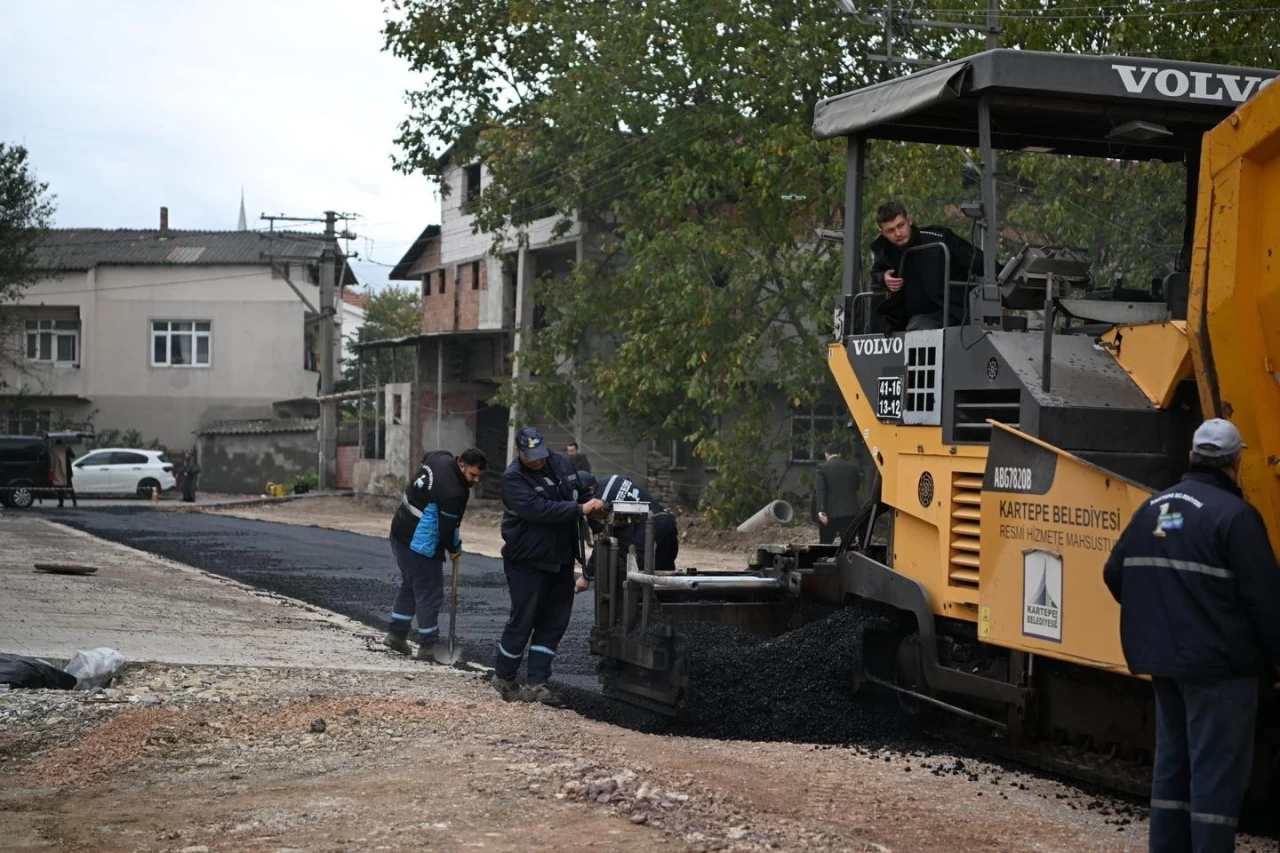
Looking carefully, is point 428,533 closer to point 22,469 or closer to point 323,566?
point 323,566

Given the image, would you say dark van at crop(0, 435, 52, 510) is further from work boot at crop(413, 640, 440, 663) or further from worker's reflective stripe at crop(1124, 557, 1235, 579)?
worker's reflective stripe at crop(1124, 557, 1235, 579)

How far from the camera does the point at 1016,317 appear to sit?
7309mm

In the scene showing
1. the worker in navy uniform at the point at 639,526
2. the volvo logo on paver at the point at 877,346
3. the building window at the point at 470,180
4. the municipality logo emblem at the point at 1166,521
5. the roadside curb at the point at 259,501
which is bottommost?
the roadside curb at the point at 259,501

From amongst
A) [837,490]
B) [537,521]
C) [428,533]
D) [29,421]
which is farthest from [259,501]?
[537,521]

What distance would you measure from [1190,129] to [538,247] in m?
29.6

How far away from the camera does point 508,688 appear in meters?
10.0

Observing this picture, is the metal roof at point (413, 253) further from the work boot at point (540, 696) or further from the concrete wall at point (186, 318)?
the work boot at point (540, 696)

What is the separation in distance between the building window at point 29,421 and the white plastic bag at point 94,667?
49434 millimetres

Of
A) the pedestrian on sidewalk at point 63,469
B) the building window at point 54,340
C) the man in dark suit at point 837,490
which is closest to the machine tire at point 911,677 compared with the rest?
the man in dark suit at point 837,490

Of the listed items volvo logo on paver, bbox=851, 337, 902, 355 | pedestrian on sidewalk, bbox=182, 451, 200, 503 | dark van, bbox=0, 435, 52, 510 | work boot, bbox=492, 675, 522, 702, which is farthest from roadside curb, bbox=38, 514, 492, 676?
pedestrian on sidewalk, bbox=182, 451, 200, 503

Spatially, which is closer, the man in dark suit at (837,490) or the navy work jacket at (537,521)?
the navy work jacket at (537,521)

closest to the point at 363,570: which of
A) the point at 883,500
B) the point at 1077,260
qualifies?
the point at 883,500

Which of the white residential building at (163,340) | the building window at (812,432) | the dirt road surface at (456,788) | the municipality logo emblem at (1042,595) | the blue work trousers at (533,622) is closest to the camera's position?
the dirt road surface at (456,788)

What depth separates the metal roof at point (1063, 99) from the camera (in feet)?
24.6
